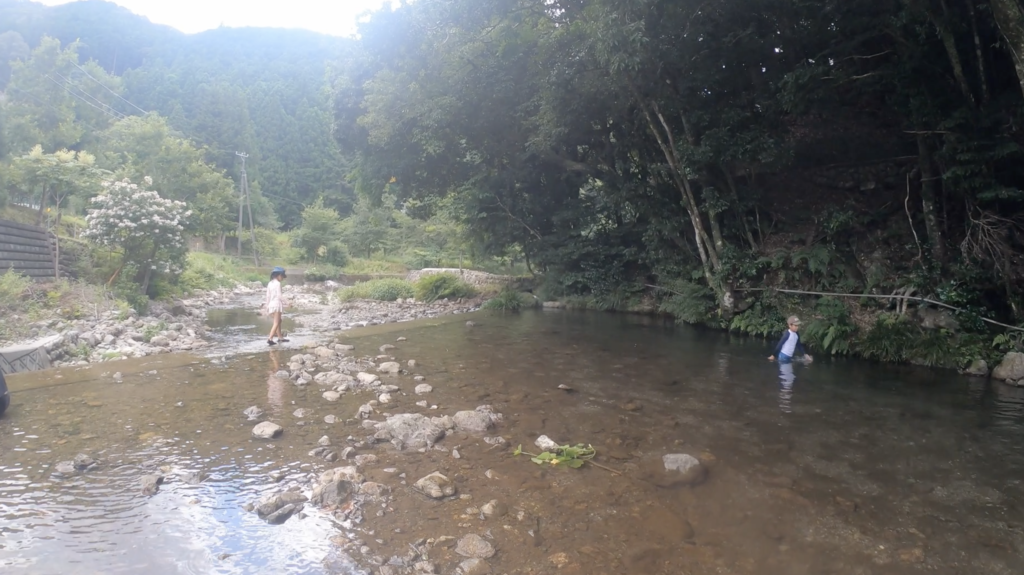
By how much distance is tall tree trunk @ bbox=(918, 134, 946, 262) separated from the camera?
10488mm

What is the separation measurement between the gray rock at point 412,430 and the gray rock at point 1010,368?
867 centimetres

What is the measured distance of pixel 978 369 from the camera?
885cm

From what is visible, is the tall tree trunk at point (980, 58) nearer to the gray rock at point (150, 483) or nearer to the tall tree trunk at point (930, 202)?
the tall tree trunk at point (930, 202)

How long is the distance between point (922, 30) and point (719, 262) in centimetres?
633

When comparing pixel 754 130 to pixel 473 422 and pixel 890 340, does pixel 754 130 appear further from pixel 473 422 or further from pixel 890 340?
pixel 473 422

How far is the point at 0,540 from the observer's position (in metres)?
3.28

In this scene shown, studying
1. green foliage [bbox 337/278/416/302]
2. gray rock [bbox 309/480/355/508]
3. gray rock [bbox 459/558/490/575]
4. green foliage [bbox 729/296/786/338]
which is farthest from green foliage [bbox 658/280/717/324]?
gray rock [bbox 459/558/490/575]

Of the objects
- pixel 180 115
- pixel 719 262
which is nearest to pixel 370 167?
pixel 719 262

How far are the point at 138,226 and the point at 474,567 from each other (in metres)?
16.0

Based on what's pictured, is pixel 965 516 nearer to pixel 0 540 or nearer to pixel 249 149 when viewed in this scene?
pixel 0 540

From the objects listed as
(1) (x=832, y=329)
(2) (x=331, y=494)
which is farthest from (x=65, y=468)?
(1) (x=832, y=329)

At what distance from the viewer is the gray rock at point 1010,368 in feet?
26.9

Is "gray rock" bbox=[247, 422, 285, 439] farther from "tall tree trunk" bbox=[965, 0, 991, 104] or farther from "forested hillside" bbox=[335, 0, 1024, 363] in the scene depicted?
"tall tree trunk" bbox=[965, 0, 991, 104]

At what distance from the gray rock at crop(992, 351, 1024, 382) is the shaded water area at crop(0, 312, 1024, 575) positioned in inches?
15.8
